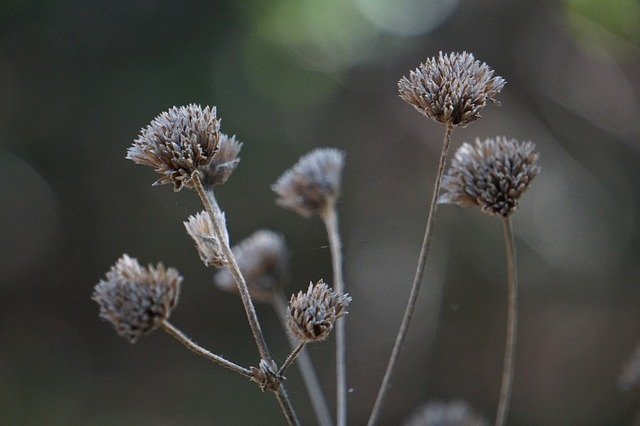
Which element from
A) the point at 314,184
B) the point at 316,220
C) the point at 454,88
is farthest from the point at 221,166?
the point at 316,220

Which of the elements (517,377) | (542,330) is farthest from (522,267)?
(517,377)

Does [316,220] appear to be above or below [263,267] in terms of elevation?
above

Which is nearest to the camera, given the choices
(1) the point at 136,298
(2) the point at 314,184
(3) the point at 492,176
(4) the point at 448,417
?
(1) the point at 136,298

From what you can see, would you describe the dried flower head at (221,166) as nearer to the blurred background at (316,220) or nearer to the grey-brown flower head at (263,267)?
the grey-brown flower head at (263,267)

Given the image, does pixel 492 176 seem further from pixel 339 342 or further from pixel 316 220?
pixel 316 220

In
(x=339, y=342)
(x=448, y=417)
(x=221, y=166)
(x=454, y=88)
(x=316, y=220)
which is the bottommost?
(x=448, y=417)

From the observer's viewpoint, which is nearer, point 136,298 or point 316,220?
point 136,298

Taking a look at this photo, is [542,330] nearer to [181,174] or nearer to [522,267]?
[522,267]
